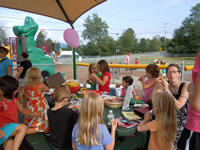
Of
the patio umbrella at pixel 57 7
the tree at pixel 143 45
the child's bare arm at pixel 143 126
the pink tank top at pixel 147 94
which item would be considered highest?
the tree at pixel 143 45

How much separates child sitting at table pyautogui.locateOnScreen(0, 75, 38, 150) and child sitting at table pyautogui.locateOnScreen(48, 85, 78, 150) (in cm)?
55

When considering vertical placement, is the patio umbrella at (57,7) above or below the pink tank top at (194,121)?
above

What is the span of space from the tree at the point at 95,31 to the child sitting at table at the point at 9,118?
209 ft

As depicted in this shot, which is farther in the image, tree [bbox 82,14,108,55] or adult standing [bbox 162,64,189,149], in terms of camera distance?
tree [bbox 82,14,108,55]

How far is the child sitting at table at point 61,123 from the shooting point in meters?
1.80

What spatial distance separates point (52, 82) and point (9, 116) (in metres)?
1.46

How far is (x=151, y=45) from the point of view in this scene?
3167 inches

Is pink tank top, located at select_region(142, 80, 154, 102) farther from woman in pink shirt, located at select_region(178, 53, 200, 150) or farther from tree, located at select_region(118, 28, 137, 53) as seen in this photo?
tree, located at select_region(118, 28, 137, 53)

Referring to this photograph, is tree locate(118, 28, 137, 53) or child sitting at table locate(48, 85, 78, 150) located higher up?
tree locate(118, 28, 137, 53)

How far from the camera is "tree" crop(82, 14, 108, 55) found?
2645 inches

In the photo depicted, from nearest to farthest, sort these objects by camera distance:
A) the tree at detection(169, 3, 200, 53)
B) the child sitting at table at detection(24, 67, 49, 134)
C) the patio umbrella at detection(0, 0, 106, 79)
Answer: the child sitting at table at detection(24, 67, 49, 134), the patio umbrella at detection(0, 0, 106, 79), the tree at detection(169, 3, 200, 53)

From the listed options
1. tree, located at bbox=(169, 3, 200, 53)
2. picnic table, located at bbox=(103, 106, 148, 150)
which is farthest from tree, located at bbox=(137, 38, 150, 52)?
picnic table, located at bbox=(103, 106, 148, 150)

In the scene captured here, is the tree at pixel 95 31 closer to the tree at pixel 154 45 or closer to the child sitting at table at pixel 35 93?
the tree at pixel 154 45

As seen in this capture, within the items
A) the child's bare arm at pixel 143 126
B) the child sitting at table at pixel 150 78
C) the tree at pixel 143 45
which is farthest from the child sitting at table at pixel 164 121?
the tree at pixel 143 45
